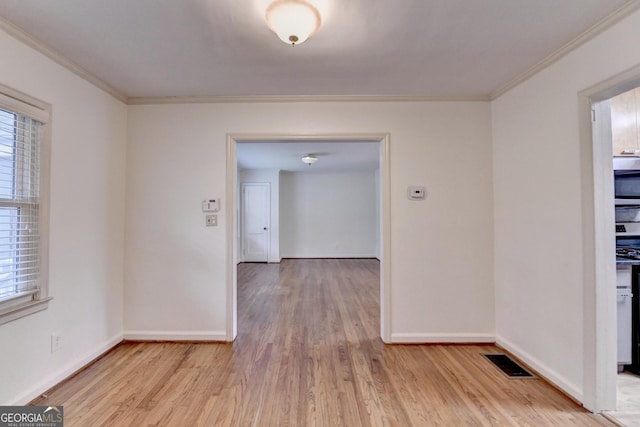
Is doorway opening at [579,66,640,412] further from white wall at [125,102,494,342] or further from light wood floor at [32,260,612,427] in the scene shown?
white wall at [125,102,494,342]

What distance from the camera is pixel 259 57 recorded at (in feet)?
6.94

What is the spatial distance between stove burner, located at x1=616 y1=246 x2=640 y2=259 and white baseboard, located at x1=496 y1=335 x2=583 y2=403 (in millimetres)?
1096

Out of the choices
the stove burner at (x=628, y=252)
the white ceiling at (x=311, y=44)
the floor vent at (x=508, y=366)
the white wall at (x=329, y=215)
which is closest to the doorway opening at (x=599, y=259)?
the floor vent at (x=508, y=366)

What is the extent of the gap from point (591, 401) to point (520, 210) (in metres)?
1.35

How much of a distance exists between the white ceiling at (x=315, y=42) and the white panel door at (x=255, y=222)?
471 cm

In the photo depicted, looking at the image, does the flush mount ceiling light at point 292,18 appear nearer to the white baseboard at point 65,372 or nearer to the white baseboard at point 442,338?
the white baseboard at point 442,338

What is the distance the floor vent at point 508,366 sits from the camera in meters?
2.24

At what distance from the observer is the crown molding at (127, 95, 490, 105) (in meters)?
2.80

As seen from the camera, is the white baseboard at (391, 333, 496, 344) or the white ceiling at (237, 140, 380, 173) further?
the white ceiling at (237, 140, 380, 173)

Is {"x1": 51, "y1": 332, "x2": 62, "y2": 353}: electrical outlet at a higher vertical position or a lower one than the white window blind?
lower

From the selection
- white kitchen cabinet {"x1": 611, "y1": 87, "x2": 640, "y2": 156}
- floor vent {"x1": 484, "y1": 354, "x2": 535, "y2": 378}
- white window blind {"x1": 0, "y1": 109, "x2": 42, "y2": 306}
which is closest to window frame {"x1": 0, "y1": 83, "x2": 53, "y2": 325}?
white window blind {"x1": 0, "y1": 109, "x2": 42, "y2": 306}

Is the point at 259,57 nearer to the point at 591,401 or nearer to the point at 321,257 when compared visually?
the point at 591,401

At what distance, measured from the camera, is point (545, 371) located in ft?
7.15

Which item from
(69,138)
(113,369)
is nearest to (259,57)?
(69,138)
